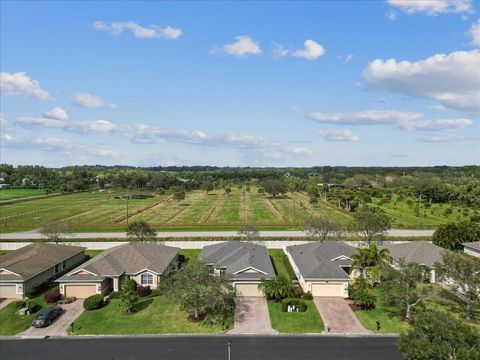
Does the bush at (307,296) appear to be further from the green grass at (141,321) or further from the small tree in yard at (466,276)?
the small tree in yard at (466,276)

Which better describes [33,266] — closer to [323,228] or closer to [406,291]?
[323,228]

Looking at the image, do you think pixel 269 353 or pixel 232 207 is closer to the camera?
pixel 269 353

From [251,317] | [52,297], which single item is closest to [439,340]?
[251,317]

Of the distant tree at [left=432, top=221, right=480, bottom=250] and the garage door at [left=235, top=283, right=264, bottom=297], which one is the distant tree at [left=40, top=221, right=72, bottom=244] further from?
the distant tree at [left=432, top=221, right=480, bottom=250]

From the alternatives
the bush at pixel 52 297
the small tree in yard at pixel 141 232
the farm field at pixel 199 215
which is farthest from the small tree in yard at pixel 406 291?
the farm field at pixel 199 215

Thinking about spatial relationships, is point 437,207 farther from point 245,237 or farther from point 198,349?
point 198,349

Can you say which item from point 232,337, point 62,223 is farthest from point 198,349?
point 62,223
